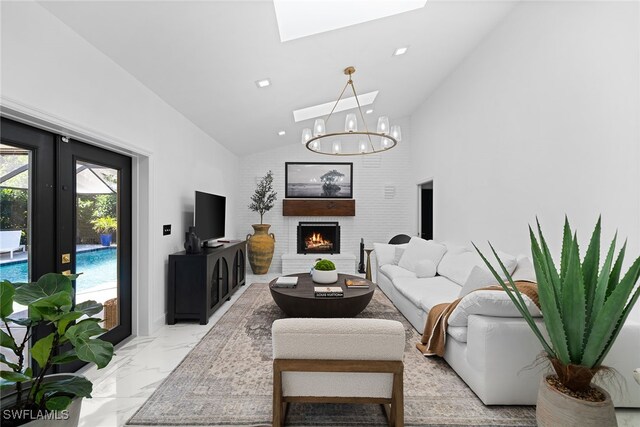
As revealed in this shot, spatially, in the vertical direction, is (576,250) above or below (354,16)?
below

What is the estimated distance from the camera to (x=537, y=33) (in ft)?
9.16

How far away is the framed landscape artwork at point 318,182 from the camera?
648cm

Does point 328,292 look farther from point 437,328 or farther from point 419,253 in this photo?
point 419,253

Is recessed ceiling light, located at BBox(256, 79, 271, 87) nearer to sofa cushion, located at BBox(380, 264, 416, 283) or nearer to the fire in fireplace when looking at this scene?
sofa cushion, located at BBox(380, 264, 416, 283)

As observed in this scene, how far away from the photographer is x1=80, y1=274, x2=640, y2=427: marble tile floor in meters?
1.86

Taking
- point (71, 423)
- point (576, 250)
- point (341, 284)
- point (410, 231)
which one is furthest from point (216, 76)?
point (410, 231)

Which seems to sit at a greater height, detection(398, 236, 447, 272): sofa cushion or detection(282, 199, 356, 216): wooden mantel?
detection(282, 199, 356, 216): wooden mantel

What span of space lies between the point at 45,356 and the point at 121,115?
206cm

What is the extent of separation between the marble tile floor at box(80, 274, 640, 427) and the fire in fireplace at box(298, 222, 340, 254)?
10.4 feet

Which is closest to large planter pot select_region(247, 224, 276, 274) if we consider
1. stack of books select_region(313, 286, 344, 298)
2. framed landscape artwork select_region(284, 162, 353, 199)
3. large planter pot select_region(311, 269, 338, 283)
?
framed landscape artwork select_region(284, 162, 353, 199)

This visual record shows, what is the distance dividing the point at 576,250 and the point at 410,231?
4.97m

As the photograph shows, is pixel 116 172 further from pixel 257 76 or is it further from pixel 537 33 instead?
pixel 537 33

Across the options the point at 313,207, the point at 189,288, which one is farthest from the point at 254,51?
the point at 313,207

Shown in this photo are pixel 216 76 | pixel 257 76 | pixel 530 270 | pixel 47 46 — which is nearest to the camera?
pixel 47 46
